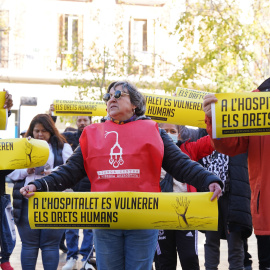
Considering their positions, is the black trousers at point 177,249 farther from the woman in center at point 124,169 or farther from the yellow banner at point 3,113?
the yellow banner at point 3,113

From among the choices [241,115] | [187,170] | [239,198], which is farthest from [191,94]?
[241,115]

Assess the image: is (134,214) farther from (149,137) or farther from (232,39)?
(232,39)

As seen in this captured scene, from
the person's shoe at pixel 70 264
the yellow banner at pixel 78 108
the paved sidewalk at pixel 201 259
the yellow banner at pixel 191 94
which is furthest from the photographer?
the paved sidewalk at pixel 201 259

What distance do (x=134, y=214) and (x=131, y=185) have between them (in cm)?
20

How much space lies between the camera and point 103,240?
15.4ft

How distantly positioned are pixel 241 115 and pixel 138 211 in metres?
0.95

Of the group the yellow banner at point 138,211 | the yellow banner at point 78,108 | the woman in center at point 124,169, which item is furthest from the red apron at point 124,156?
the yellow banner at point 78,108

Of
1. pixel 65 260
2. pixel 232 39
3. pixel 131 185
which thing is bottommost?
pixel 65 260

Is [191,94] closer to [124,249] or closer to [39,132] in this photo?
[39,132]

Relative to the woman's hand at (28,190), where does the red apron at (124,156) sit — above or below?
above

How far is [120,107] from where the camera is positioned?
16.0ft

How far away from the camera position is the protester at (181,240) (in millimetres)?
6348

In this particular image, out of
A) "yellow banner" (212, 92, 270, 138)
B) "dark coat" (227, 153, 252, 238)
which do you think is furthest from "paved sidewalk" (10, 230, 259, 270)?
"yellow banner" (212, 92, 270, 138)

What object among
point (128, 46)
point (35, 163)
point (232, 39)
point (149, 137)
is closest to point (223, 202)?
point (35, 163)
